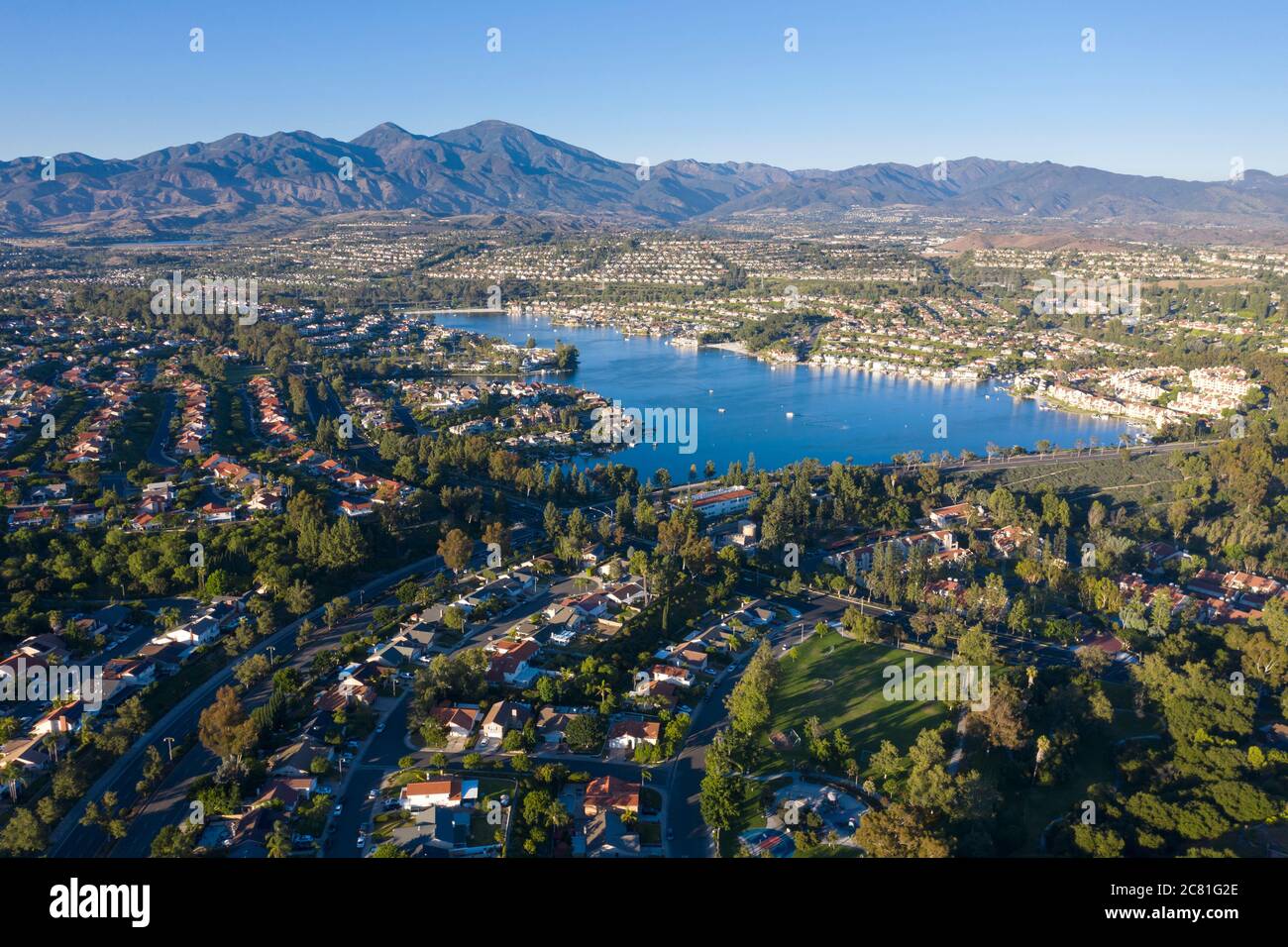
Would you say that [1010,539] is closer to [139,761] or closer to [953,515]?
[953,515]

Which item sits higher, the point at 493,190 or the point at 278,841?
the point at 493,190

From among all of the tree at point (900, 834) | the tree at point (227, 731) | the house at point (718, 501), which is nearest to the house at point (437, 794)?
the tree at point (227, 731)

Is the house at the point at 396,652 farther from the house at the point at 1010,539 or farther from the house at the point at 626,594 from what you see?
the house at the point at 1010,539

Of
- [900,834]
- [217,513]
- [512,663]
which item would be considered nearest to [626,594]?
[512,663]

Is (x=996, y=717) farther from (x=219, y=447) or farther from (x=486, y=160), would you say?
(x=486, y=160)
